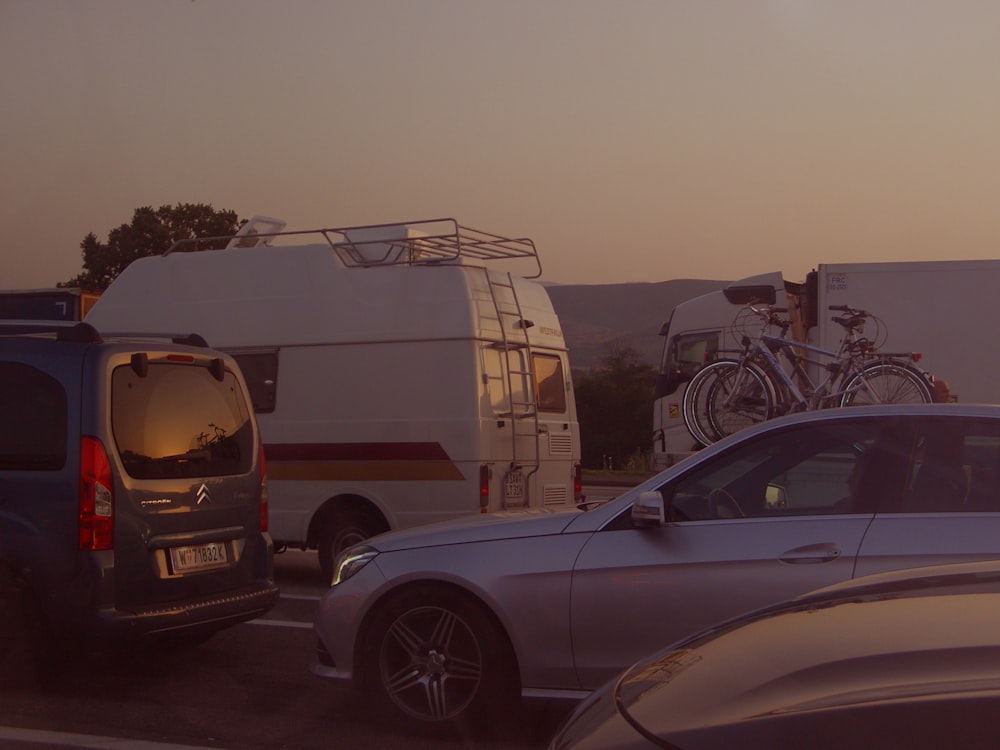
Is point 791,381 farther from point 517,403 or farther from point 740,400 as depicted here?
point 517,403

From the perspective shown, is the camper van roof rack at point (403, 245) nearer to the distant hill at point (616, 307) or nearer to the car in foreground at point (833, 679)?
the car in foreground at point (833, 679)

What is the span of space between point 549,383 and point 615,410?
48.7 meters

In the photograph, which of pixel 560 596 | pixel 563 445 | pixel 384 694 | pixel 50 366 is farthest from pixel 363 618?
pixel 563 445

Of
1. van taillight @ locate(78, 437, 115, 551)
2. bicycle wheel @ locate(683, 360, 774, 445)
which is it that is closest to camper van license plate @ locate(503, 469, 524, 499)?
bicycle wheel @ locate(683, 360, 774, 445)

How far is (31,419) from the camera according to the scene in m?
6.45

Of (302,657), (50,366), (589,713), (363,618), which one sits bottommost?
(302,657)

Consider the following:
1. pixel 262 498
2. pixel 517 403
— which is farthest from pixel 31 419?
pixel 517 403

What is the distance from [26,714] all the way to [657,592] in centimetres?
343

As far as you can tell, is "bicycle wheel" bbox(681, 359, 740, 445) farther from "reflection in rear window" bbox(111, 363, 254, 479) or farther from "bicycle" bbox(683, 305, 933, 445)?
"reflection in rear window" bbox(111, 363, 254, 479)

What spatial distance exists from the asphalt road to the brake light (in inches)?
97.7

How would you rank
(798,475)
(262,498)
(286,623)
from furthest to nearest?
(286,623) < (262,498) < (798,475)

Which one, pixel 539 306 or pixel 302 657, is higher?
pixel 539 306

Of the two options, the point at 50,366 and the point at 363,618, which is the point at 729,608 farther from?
the point at 50,366

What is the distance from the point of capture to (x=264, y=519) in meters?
7.56
